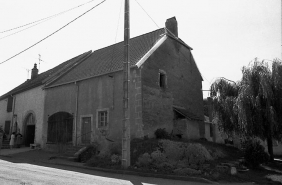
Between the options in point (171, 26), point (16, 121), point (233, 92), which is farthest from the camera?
point (16, 121)

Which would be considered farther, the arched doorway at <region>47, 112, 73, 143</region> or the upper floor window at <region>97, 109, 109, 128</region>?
the arched doorway at <region>47, 112, 73, 143</region>

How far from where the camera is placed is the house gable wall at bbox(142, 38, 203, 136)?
1449 cm

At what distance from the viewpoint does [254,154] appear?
1115 cm

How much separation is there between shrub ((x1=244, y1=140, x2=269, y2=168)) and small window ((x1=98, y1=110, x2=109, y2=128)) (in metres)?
8.21

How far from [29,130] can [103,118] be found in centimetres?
948

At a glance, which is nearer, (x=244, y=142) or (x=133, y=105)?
(x=244, y=142)

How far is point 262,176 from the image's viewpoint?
9.48m

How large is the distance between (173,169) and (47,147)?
38.1 ft

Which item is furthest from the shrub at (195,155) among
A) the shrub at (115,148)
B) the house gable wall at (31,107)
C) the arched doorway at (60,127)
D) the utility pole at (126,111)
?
the house gable wall at (31,107)

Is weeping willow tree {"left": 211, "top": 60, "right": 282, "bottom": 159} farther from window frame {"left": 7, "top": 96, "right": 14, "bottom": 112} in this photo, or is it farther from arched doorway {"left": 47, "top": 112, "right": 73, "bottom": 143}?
window frame {"left": 7, "top": 96, "right": 14, "bottom": 112}

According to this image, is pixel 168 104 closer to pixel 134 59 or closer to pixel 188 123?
pixel 188 123

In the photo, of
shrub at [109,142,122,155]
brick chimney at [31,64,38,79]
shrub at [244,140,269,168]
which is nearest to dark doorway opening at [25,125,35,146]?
brick chimney at [31,64,38,79]

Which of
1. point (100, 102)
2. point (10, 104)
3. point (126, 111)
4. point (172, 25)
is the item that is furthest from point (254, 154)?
point (10, 104)

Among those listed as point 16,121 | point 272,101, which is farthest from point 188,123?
point 16,121
